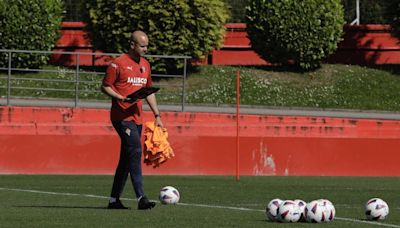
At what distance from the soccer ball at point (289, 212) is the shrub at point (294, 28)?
22.0 metres

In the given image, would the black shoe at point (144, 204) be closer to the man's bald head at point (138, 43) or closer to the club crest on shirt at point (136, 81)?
the club crest on shirt at point (136, 81)

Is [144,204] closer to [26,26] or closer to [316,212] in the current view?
[316,212]

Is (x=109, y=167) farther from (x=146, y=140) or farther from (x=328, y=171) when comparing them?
(x=146, y=140)

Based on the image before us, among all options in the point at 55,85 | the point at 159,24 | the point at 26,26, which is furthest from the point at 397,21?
the point at 26,26

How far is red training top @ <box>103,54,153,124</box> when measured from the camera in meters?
14.5

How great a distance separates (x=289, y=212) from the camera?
41.9 ft

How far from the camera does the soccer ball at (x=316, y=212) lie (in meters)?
12.7

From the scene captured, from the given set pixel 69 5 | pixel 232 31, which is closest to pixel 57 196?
pixel 232 31

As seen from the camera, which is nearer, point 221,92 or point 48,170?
point 48,170

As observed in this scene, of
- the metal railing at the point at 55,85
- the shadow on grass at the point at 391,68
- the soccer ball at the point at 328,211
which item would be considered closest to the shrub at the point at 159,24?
the metal railing at the point at 55,85

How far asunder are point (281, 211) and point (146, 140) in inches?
115

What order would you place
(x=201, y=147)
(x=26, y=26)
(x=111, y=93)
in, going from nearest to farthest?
(x=111, y=93) < (x=201, y=147) < (x=26, y=26)

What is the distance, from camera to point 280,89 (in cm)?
3344

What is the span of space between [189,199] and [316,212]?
14.2 feet
